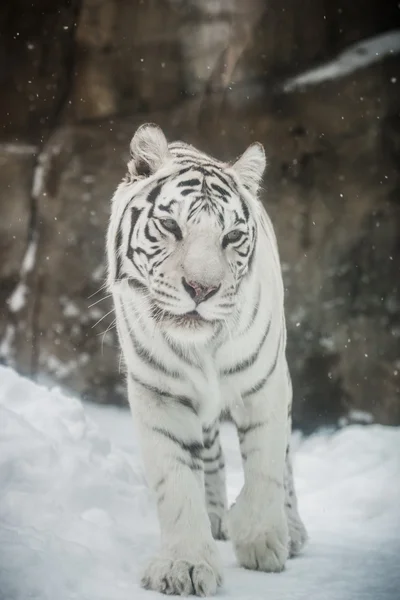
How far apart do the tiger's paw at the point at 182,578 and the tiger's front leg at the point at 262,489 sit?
5.8 inches

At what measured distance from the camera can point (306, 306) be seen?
2529 mm

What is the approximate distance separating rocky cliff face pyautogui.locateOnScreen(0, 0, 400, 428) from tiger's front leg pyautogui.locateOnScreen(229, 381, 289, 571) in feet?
2.36

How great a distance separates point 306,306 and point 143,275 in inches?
36.0

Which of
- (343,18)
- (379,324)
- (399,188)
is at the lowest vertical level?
(379,324)

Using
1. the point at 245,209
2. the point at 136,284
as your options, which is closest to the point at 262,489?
the point at 136,284

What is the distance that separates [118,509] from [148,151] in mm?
849

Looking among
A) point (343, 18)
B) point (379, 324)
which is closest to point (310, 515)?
point (379, 324)

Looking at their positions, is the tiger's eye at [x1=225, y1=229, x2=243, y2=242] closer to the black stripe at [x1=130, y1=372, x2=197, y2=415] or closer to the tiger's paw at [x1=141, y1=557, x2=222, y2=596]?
the black stripe at [x1=130, y1=372, x2=197, y2=415]

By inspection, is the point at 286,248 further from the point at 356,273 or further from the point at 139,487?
the point at 139,487

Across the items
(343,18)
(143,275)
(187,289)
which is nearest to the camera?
(187,289)

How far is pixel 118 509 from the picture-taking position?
6.43 feet

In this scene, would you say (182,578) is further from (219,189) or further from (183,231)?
(219,189)

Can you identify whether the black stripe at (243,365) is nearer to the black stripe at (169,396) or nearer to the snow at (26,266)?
the black stripe at (169,396)

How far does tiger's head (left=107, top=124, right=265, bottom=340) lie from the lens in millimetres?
1629
